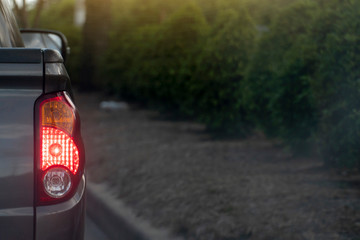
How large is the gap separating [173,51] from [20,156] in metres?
10.6

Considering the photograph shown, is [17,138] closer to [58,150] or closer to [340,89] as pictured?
[58,150]

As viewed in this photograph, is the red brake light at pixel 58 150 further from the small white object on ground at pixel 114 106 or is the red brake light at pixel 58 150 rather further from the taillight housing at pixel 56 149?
the small white object on ground at pixel 114 106

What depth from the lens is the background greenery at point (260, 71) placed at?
5.80m

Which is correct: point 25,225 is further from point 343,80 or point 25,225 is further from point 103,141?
point 103,141

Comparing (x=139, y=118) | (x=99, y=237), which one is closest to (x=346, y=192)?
(x=99, y=237)

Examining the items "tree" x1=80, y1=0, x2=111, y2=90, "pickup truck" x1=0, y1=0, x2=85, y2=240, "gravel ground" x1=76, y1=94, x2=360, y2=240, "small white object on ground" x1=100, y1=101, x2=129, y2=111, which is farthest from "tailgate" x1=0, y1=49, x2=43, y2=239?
"tree" x1=80, y1=0, x2=111, y2=90

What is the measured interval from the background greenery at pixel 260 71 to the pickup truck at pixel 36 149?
3530 mm

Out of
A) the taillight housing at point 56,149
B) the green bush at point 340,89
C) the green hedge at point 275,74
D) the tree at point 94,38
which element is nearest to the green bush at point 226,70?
the green hedge at point 275,74

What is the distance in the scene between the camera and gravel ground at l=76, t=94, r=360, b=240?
176 inches

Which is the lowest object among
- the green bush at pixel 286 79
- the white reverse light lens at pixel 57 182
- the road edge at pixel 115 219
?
the road edge at pixel 115 219

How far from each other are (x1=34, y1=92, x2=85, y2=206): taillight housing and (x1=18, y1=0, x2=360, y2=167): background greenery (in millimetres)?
3473

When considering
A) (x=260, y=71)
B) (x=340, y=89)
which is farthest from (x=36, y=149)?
(x=260, y=71)

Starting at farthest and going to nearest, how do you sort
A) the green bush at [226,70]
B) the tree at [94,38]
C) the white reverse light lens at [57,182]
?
the tree at [94,38] → the green bush at [226,70] → the white reverse light lens at [57,182]

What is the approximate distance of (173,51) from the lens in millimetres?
12805
